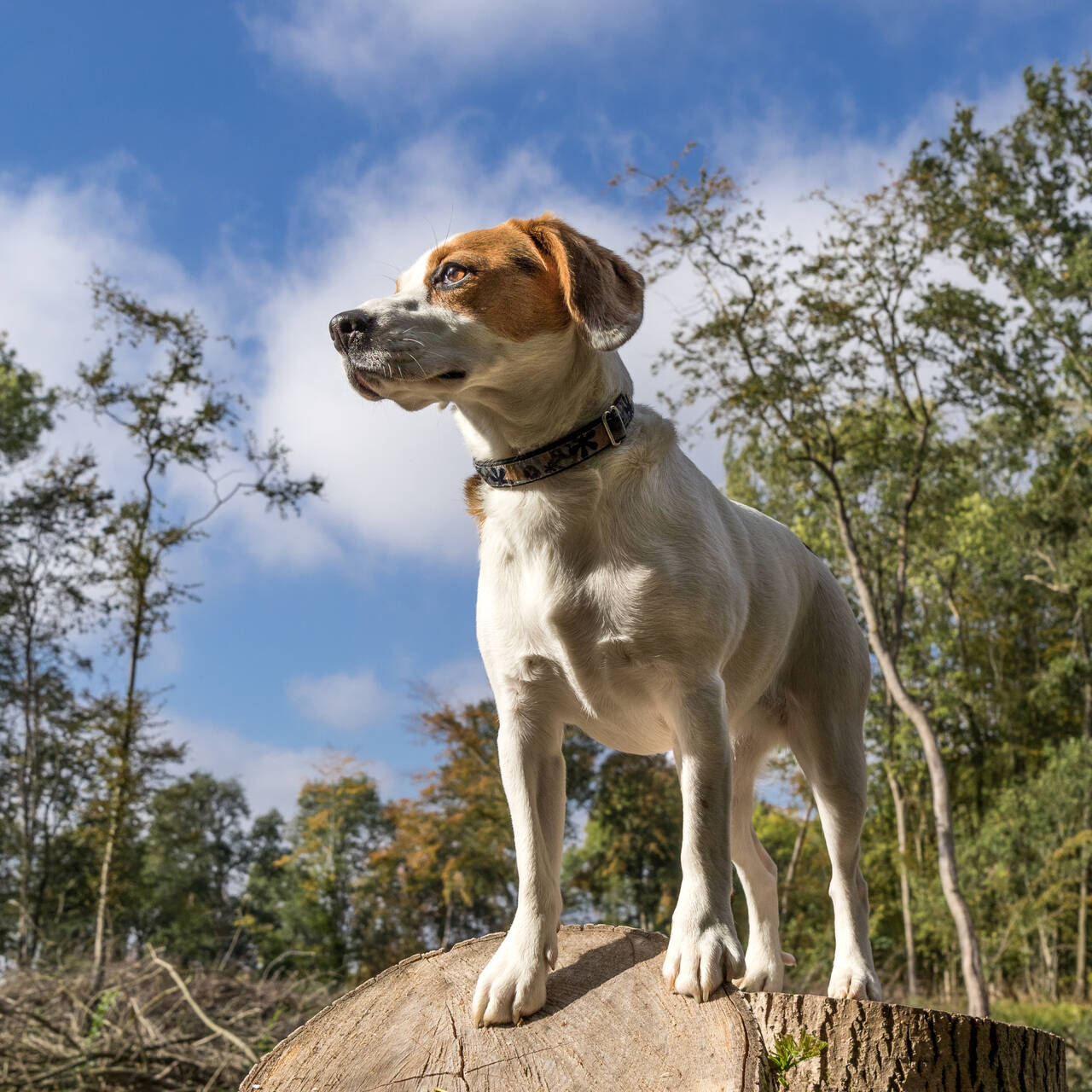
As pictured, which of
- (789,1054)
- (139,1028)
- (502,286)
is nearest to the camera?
(789,1054)

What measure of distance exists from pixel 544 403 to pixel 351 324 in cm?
58

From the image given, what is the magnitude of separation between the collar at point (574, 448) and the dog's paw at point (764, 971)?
6.25 ft

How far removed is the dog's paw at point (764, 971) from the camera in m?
3.62

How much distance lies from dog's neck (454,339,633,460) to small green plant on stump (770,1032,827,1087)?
1.69 m

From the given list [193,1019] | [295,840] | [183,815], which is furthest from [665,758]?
[193,1019]

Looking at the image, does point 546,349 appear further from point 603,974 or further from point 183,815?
point 183,815

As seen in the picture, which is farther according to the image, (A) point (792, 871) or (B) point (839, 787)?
(A) point (792, 871)

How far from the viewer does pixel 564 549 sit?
300 centimetres

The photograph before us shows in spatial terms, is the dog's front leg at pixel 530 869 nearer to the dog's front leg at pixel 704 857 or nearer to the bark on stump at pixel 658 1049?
the bark on stump at pixel 658 1049

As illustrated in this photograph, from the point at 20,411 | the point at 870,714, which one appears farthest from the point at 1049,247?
the point at 20,411

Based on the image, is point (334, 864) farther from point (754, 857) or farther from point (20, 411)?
point (754, 857)

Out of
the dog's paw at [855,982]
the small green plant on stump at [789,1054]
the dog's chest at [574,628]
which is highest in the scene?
the dog's chest at [574,628]

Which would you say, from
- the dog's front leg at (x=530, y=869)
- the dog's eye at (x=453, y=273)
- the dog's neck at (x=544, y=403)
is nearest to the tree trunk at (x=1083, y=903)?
the dog's front leg at (x=530, y=869)

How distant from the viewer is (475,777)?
23000 millimetres
